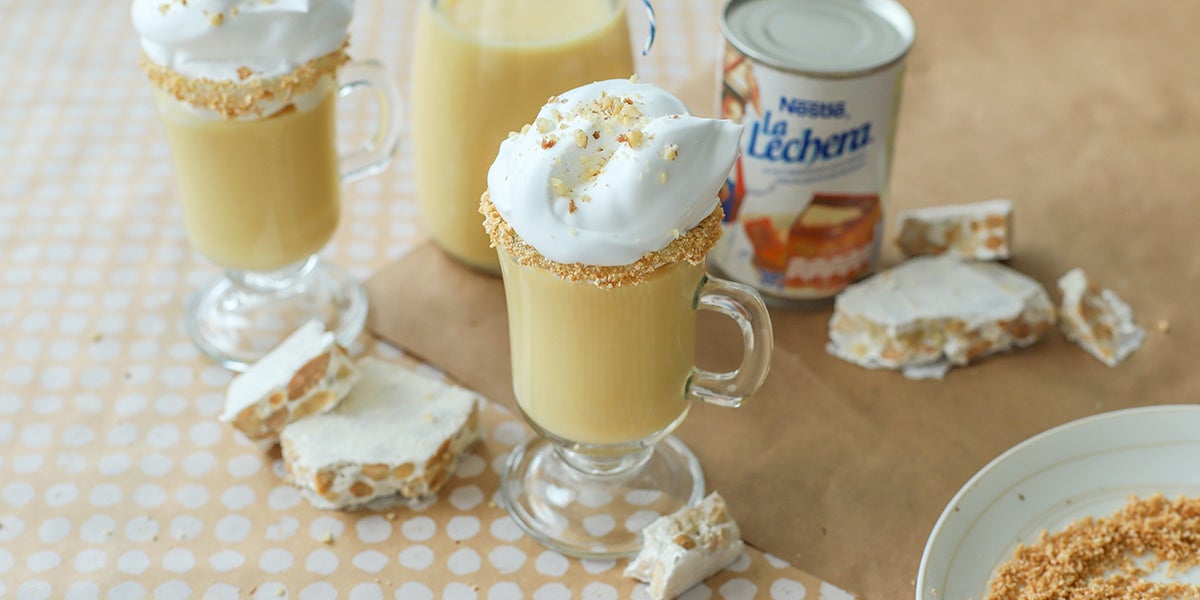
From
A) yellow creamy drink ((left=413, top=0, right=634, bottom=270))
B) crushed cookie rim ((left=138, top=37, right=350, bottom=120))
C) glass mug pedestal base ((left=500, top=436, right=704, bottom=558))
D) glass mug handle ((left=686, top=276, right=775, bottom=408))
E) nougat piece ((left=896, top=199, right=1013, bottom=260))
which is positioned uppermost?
crushed cookie rim ((left=138, top=37, right=350, bottom=120))

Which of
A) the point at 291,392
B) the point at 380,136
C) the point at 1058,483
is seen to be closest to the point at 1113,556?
the point at 1058,483

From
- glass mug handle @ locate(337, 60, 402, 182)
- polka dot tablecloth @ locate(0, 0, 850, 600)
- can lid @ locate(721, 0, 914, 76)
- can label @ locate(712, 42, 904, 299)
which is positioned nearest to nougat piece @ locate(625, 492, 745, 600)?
polka dot tablecloth @ locate(0, 0, 850, 600)

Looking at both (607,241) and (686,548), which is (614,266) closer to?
(607,241)

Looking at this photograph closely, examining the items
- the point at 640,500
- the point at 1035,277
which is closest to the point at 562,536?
the point at 640,500

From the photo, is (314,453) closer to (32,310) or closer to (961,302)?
(32,310)

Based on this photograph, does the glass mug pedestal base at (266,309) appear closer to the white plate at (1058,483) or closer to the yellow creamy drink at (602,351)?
the yellow creamy drink at (602,351)

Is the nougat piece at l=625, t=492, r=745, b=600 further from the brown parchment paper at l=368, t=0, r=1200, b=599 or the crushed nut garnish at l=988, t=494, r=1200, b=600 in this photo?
the crushed nut garnish at l=988, t=494, r=1200, b=600

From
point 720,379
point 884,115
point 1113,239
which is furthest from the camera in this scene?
point 1113,239
